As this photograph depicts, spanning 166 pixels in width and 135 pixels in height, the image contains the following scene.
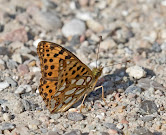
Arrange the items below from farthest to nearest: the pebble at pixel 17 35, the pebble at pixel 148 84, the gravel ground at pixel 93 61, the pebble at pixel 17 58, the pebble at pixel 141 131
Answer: the pebble at pixel 17 35, the pebble at pixel 17 58, the pebble at pixel 148 84, the gravel ground at pixel 93 61, the pebble at pixel 141 131

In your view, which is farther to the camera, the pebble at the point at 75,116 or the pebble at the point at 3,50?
the pebble at the point at 3,50

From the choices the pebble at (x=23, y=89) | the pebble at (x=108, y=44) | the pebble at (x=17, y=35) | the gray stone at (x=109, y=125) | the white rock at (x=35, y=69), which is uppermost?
the pebble at (x=17, y=35)

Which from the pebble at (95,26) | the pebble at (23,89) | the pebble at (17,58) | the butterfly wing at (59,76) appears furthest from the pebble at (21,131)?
the pebble at (95,26)

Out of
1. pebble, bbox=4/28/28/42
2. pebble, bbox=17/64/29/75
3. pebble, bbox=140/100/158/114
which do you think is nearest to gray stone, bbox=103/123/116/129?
pebble, bbox=140/100/158/114

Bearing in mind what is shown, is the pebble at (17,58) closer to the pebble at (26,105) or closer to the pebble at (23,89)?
the pebble at (23,89)

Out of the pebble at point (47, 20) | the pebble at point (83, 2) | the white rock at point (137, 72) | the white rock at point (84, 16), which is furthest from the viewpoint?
the pebble at point (83, 2)

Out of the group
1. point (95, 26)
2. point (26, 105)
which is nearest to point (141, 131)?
point (26, 105)

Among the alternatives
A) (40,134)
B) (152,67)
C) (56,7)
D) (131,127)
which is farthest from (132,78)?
(56,7)

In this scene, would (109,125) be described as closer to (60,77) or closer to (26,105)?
(60,77)
